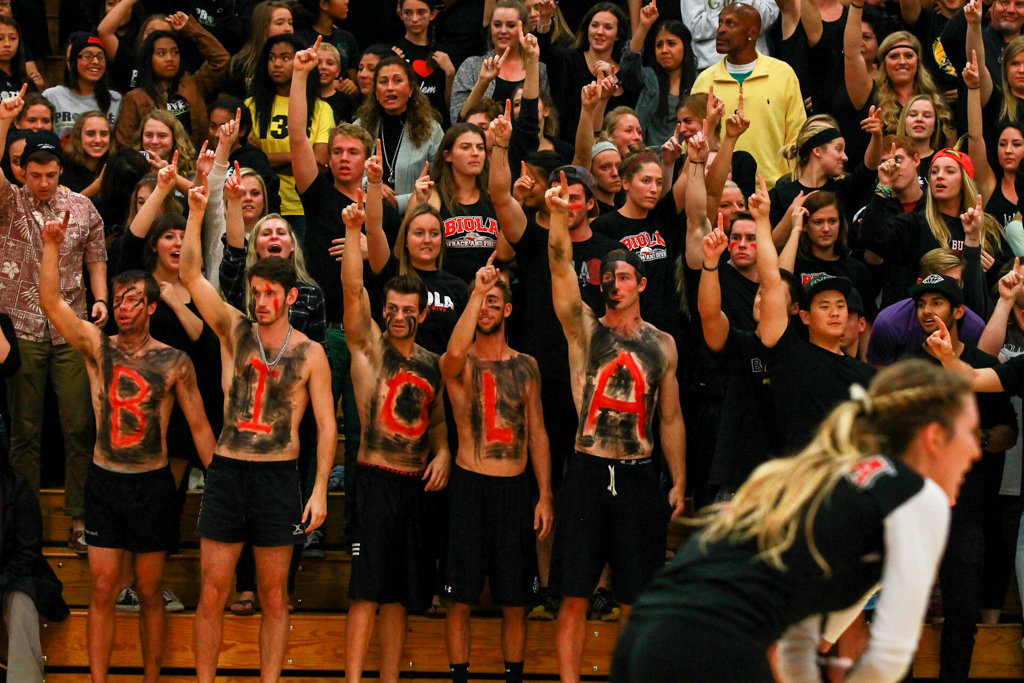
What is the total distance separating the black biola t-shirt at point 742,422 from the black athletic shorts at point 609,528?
383mm

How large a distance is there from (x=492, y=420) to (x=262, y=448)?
1071 mm

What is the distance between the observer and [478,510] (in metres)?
5.87

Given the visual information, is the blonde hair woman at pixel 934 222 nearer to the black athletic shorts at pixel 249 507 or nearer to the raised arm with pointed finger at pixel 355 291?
the raised arm with pointed finger at pixel 355 291

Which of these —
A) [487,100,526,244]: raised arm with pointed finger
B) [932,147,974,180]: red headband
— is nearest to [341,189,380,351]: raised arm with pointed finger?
[487,100,526,244]: raised arm with pointed finger

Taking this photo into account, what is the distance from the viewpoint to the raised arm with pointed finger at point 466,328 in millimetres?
5668

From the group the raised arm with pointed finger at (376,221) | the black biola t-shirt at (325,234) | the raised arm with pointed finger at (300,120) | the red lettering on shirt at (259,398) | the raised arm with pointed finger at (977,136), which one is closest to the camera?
the red lettering on shirt at (259,398)

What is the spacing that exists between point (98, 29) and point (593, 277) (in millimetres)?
4778

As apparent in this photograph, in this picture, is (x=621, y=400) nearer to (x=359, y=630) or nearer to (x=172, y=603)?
(x=359, y=630)

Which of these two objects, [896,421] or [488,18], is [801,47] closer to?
[488,18]

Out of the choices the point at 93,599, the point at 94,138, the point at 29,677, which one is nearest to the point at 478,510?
the point at 93,599

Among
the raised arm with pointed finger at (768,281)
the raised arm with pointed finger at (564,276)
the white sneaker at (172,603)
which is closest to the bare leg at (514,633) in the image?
the raised arm with pointed finger at (564,276)

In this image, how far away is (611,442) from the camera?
19.0 ft

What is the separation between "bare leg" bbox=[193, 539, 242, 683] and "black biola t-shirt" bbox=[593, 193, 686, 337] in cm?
238

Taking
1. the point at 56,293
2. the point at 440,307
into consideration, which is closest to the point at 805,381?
the point at 440,307
